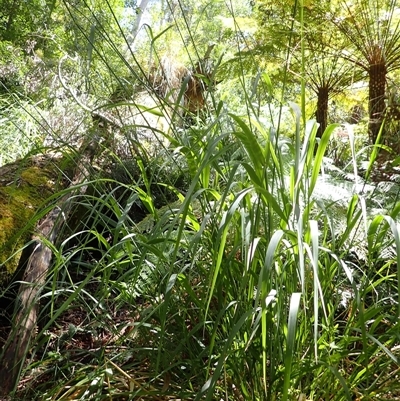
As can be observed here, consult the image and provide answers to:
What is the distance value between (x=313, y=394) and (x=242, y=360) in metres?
0.16

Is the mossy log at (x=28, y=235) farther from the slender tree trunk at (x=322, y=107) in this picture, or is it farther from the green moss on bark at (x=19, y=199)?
the slender tree trunk at (x=322, y=107)

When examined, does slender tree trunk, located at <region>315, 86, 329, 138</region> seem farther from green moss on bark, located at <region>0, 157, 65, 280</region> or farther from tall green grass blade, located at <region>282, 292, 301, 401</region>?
tall green grass blade, located at <region>282, 292, 301, 401</region>

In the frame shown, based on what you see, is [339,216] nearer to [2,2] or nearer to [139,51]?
[139,51]

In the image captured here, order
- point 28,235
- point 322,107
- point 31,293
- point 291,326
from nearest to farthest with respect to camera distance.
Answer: point 291,326 → point 31,293 → point 28,235 → point 322,107

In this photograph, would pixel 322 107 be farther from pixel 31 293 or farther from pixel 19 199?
pixel 31 293

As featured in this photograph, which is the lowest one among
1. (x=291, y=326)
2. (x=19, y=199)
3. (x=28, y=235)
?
(x=28, y=235)

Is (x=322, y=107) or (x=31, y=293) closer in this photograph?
(x=31, y=293)

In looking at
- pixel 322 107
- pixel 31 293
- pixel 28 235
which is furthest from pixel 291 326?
pixel 322 107

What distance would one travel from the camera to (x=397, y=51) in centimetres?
348

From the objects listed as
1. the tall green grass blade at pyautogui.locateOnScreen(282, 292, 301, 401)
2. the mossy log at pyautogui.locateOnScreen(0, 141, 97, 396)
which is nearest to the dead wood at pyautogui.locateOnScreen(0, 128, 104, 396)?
the mossy log at pyautogui.locateOnScreen(0, 141, 97, 396)

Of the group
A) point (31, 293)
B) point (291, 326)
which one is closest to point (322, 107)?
point (31, 293)

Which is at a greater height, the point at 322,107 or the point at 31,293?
the point at 31,293

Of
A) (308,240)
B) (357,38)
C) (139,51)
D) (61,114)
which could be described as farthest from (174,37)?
(308,240)

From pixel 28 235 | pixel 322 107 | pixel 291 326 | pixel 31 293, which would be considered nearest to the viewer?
pixel 291 326
